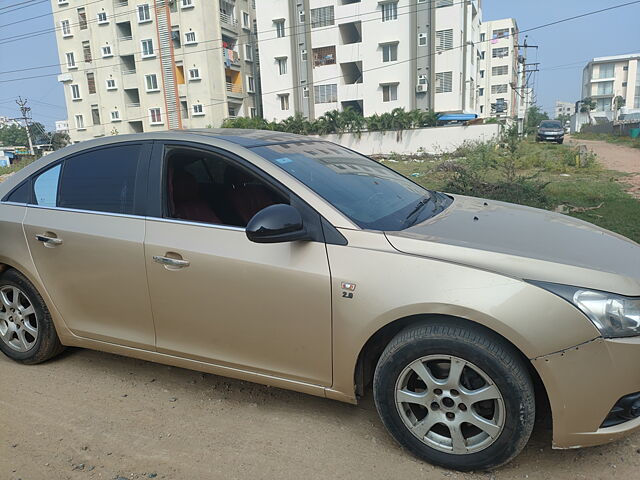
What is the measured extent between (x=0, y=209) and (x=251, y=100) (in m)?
45.6

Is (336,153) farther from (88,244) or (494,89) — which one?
(494,89)

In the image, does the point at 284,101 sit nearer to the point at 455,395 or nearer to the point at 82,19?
the point at 82,19

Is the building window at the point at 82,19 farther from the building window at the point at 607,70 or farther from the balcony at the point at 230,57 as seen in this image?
the building window at the point at 607,70

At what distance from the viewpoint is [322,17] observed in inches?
1449

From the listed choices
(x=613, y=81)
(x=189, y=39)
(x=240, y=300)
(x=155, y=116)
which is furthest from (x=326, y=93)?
(x=613, y=81)

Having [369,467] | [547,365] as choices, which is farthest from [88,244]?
[547,365]

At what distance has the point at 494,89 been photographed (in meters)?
66.2

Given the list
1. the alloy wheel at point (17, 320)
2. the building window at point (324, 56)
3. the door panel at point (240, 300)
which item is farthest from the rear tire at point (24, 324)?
the building window at point (324, 56)

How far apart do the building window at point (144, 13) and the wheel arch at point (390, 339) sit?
46212 mm

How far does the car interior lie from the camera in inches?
116

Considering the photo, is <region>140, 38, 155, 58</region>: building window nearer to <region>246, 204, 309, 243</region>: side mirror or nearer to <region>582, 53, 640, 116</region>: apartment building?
<region>246, 204, 309, 243</region>: side mirror

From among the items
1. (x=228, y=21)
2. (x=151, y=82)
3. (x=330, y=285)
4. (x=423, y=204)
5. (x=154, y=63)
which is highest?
(x=228, y=21)

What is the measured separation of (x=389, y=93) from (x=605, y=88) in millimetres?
82314

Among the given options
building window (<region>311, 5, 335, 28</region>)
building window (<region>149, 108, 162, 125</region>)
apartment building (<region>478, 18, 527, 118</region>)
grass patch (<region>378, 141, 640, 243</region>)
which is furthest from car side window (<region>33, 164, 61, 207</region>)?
apartment building (<region>478, 18, 527, 118</region>)
